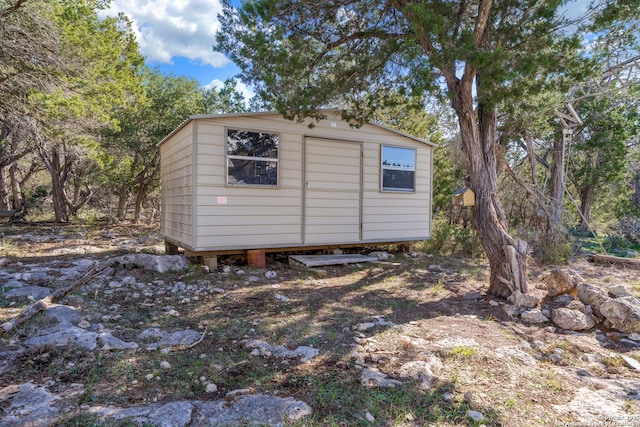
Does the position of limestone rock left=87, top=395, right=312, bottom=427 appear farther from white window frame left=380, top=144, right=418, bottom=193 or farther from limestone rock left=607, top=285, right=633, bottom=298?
white window frame left=380, top=144, right=418, bottom=193

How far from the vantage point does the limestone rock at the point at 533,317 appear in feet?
11.8

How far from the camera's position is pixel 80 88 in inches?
300

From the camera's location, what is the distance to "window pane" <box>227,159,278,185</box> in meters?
5.70

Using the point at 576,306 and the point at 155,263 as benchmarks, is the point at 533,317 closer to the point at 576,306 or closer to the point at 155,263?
the point at 576,306

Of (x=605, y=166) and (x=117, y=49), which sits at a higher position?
(x=117, y=49)

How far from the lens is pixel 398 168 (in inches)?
290

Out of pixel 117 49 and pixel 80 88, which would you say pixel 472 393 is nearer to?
pixel 80 88

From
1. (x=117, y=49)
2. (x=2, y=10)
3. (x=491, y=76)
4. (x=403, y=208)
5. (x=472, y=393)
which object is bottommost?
(x=472, y=393)

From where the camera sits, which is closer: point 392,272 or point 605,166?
point 392,272

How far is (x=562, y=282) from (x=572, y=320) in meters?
0.81

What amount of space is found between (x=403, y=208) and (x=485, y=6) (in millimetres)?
4174

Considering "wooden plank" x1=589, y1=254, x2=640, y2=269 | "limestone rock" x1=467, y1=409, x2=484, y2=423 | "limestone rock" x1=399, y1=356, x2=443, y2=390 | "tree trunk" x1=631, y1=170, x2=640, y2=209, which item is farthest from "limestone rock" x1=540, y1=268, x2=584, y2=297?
"tree trunk" x1=631, y1=170, x2=640, y2=209

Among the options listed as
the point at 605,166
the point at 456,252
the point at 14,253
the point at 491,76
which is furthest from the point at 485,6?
the point at 605,166

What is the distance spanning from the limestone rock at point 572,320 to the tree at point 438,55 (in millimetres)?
672
